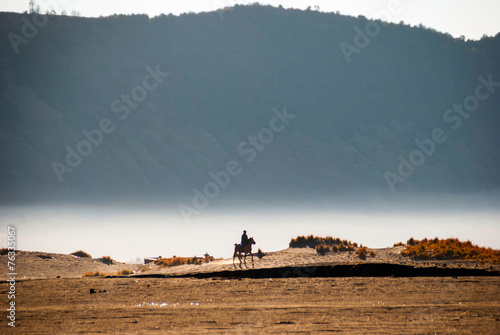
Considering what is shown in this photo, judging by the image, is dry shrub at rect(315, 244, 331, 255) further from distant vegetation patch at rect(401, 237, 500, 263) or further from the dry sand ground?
the dry sand ground

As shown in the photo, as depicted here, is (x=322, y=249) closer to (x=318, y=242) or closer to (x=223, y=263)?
(x=318, y=242)

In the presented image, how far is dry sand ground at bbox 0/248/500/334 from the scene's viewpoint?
527 inches

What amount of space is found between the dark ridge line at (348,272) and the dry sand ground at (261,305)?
0.60 meters

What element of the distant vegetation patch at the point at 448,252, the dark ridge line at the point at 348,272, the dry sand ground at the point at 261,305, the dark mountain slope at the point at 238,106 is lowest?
the dry sand ground at the point at 261,305

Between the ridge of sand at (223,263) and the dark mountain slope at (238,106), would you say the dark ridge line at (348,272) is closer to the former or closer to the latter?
the ridge of sand at (223,263)

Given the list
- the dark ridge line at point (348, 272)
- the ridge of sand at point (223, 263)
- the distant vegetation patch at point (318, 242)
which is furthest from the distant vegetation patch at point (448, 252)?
the dark ridge line at point (348, 272)

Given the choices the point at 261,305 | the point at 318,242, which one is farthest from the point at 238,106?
the point at 261,305

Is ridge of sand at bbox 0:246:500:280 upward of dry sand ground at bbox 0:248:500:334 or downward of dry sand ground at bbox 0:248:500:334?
upward

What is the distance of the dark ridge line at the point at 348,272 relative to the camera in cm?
2205

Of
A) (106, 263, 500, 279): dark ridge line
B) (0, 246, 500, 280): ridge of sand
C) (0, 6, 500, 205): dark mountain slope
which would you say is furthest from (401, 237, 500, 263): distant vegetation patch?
(0, 6, 500, 205): dark mountain slope

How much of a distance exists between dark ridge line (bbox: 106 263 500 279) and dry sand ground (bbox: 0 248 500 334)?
603mm

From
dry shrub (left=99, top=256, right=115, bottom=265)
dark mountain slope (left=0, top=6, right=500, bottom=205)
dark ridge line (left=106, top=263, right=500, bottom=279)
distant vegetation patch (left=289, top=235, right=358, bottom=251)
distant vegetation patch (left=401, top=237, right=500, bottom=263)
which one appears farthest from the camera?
dark mountain slope (left=0, top=6, right=500, bottom=205)

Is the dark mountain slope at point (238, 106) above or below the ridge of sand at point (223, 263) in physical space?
above

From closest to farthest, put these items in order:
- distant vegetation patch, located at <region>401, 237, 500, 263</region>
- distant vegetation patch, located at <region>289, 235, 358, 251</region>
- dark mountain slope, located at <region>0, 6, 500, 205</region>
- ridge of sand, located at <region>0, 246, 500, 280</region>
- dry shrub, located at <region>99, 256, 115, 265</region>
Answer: ridge of sand, located at <region>0, 246, 500, 280</region> < distant vegetation patch, located at <region>401, 237, 500, 263</region> < distant vegetation patch, located at <region>289, 235, 358, 251</region> < dry shrub, located at <region>99, 256, 115, 265</region> < dark mountain slope, located at <region>0, 6, 500, 205</region>
